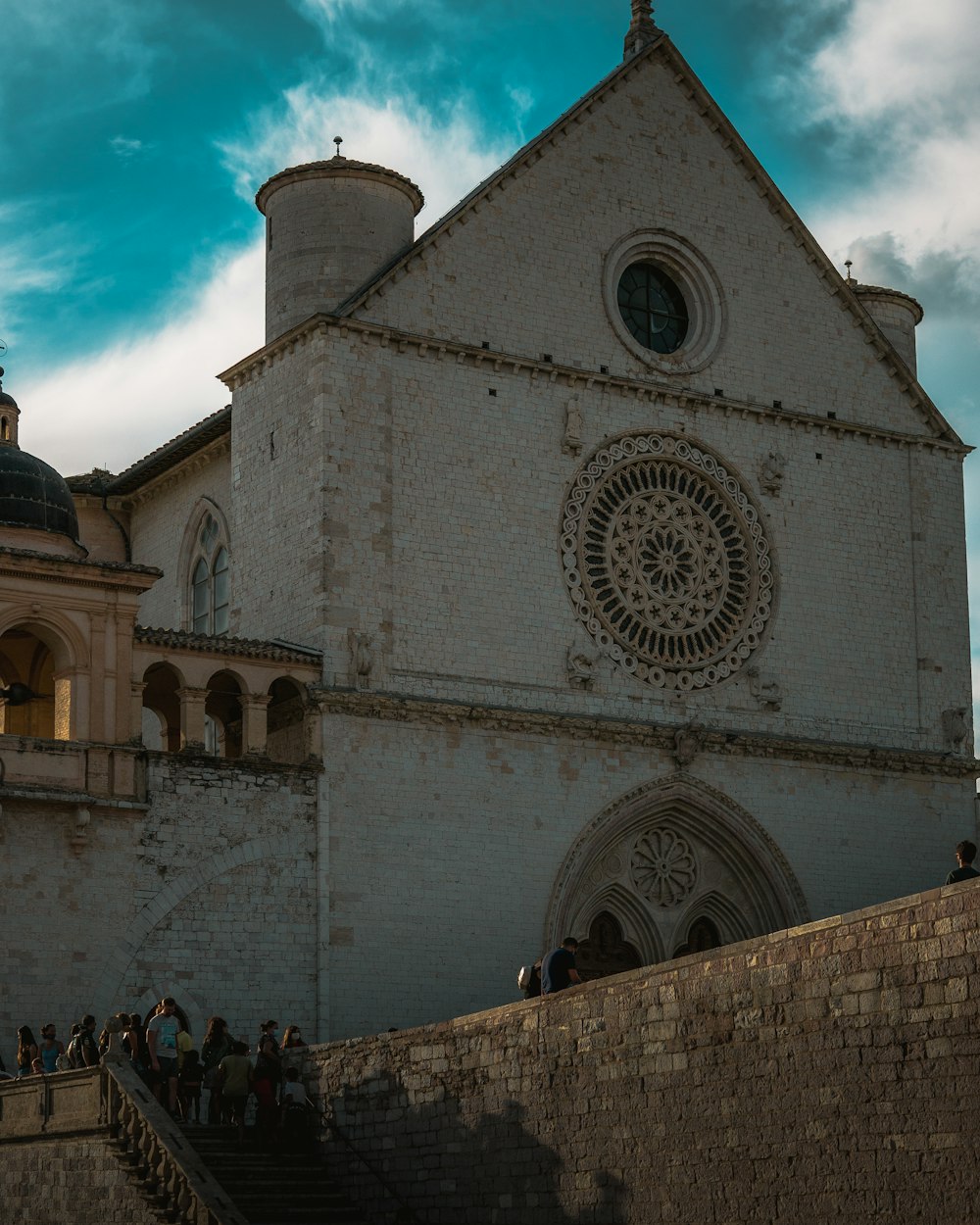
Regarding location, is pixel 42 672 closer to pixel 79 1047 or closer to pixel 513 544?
pixel 513 544

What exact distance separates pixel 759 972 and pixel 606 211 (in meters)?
16.4

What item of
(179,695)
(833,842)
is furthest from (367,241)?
(833,842)

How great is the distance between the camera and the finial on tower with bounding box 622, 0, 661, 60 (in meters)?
32.7

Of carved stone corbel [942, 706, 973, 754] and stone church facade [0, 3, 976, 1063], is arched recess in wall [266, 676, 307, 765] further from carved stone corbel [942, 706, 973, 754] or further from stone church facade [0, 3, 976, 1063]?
carved stone corbel [942, 706, 973, 754]

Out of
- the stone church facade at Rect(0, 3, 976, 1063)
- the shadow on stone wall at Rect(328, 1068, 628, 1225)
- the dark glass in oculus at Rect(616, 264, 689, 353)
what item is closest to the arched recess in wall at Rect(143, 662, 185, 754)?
the stone church facade at Rect(0, 3, 976, 1063)

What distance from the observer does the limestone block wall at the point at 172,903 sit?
24.7m

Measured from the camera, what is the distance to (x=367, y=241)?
98.9 feet

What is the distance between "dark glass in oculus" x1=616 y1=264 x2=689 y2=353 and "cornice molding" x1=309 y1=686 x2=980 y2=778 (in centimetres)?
578

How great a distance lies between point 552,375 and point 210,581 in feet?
21.8

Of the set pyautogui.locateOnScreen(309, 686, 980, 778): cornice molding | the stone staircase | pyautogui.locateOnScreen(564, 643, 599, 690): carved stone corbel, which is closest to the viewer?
the stone staircase

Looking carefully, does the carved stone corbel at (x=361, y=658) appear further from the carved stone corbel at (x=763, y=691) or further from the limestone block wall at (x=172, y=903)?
the carved stone corbel at (x=763, y=691)

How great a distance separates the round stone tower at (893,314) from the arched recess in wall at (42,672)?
1491 centimetres

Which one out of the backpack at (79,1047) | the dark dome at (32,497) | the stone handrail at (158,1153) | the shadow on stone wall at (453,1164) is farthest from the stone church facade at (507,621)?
the shadow on stone wall at (453,1164)

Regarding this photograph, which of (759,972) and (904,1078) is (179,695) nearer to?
(759,972)
